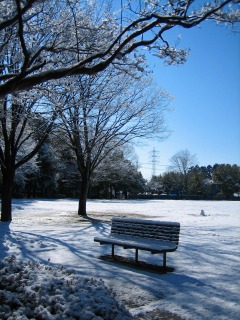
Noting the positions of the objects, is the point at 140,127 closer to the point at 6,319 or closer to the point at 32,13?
the point at 32,13

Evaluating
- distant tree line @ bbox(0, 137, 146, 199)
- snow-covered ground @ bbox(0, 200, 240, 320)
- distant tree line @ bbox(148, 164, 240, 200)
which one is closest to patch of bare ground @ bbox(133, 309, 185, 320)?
snow-covered ground @ bbox(0, 200, 240, 320)

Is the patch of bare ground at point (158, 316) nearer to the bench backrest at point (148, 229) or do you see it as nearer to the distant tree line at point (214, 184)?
the bench backrest at point (148, 229)

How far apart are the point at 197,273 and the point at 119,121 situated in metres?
13.5

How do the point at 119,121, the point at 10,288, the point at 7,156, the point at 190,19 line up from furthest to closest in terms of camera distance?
the point at 119,121 → the point at 7,156 → the point at 190,19 → the point at 10,288

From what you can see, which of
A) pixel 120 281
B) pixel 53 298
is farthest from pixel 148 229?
pixel 53 298

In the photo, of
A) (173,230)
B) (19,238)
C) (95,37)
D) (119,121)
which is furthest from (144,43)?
(119,121)

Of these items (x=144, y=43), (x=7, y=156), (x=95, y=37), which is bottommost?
(x=7, y=156)

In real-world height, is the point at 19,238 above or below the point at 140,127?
below

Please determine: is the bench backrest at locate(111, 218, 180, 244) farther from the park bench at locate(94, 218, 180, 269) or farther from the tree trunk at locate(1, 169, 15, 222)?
the tree trunk at locate(1, 169, 15, 222)

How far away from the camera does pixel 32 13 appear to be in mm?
7926

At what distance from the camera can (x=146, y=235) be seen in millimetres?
8172

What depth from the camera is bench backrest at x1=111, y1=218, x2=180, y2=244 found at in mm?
7578

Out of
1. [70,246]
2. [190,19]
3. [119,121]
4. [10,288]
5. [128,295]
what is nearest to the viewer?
[10,288]

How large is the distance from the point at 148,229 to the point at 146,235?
0.14 m
